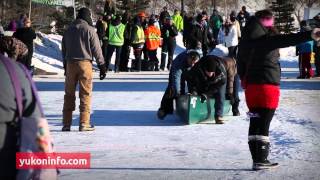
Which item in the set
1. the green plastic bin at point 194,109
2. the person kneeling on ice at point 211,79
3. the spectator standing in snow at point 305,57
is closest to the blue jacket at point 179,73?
the person kneeling on ice at point 211,79

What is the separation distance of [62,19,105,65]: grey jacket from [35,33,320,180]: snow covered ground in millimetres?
1097

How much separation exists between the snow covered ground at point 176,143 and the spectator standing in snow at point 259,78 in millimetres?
316

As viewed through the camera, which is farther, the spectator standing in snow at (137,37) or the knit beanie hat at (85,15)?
the spectator standing in snow at (137,37)

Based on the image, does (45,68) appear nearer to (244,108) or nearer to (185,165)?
(244,108)

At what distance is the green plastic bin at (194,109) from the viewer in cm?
955

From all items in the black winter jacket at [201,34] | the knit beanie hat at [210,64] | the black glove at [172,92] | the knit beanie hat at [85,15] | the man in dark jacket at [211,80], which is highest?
the knit beanie hat at [85,15]

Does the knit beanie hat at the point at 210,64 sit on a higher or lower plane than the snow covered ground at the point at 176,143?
higher

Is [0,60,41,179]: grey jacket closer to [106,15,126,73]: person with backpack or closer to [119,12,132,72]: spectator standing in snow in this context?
[106,15,126,73]: person with backpack

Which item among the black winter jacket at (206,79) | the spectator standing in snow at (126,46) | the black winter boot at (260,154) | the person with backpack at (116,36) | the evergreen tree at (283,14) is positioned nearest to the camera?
the black winter boot at (260,154)

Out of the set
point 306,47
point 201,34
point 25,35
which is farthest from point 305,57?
point 25,35

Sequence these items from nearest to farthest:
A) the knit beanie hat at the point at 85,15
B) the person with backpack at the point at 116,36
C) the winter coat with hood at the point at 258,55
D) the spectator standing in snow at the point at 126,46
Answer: the winter coat with hood at the point at 258,55 → the knit beanie hat at the point at 85,15 → the person with backpack at the point at 116,36 → the spectator standing in snow at the point at 126,46

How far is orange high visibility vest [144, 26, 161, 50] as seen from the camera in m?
21.2

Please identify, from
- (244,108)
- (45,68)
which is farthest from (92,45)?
(45,68)

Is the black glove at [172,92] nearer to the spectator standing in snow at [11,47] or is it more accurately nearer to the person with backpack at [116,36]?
the spectator standing in snow at [11,47]
